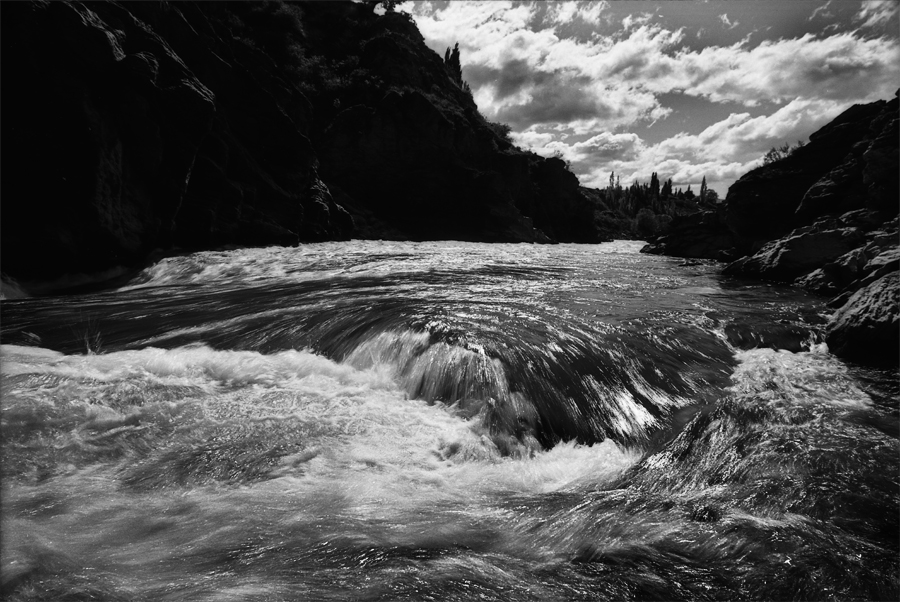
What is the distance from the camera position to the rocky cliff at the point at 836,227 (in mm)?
7055

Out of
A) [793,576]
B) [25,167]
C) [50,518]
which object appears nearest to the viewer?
[793,576]

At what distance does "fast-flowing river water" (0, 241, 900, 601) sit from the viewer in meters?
2.55

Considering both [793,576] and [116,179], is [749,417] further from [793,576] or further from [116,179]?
[116,179]

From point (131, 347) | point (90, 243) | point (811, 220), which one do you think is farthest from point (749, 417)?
point (811, 220)

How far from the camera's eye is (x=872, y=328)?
264 inches

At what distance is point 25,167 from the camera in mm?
11609

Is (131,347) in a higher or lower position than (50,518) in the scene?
higher

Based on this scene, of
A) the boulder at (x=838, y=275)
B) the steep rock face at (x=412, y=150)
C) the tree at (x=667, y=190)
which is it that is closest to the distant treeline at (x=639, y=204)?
the tree at (x=667, y=190)

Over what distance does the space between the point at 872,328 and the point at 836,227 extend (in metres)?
12.0

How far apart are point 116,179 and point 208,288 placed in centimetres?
566

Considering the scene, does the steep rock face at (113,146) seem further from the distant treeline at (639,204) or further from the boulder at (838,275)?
the distant treeline at (639,204)

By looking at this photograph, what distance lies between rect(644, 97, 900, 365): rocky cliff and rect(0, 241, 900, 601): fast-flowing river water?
0.86 metres

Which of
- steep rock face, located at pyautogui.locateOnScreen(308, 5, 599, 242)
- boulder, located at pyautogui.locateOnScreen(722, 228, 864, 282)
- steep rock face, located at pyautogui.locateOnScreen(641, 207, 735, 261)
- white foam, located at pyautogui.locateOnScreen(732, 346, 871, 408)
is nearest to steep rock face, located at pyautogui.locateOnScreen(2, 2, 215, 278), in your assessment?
white foam, located at pyautogui.locateOnScreen(732, 346, 871, 408)

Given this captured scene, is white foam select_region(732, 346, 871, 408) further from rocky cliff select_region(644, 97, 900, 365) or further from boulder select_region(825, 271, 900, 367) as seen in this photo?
rocky cliff select_region(644, 97, 900, 365)
